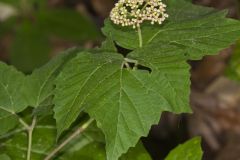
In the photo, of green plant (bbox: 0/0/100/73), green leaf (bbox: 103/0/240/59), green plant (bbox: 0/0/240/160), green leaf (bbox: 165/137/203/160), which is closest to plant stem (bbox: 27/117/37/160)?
green plant (bbox: 0/0/240/160)

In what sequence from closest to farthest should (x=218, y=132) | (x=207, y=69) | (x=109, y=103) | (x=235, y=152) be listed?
(x=109, y=103)
(x=235, y=152)
(x=218, y=132)
(x=207, y=69)

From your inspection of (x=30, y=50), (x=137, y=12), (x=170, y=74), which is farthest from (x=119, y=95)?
(x=30, y=50)

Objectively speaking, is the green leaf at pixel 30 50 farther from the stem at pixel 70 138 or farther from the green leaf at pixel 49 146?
the stem at pixel 70 138

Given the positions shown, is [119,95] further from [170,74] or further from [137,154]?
[137,154]

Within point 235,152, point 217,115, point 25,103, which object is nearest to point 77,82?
point 25,103

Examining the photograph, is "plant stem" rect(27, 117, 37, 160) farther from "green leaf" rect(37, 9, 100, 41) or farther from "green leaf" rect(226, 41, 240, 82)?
"green leaf" rect(37, 9, 100, 41)

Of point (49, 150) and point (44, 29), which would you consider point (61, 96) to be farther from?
point (44, 29)
